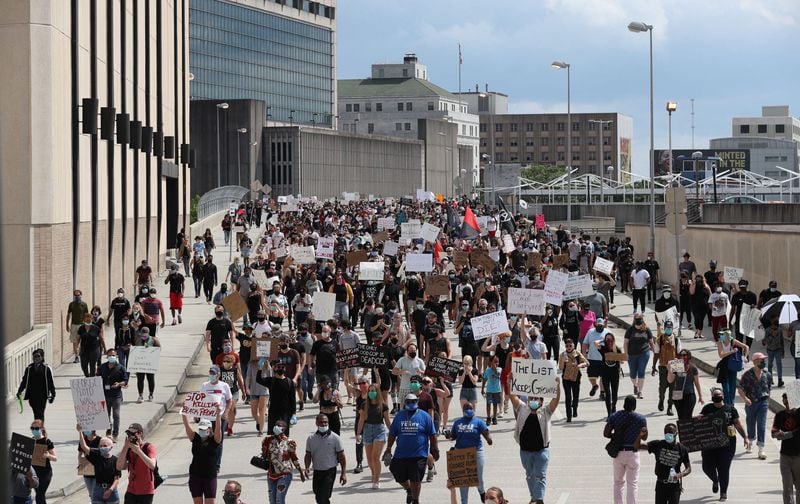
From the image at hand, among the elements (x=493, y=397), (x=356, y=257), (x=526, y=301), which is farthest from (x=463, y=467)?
(x=356, y=257)

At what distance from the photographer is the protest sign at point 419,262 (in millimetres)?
32906

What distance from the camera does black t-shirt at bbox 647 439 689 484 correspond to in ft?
42.8

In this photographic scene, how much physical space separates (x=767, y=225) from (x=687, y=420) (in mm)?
44466

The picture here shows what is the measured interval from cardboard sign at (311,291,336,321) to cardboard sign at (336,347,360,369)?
6.35 meters

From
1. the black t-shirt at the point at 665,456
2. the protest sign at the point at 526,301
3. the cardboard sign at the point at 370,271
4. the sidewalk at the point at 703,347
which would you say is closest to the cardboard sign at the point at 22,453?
the black t-shirt at the point at 665,456

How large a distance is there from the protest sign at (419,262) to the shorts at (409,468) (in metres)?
19.1

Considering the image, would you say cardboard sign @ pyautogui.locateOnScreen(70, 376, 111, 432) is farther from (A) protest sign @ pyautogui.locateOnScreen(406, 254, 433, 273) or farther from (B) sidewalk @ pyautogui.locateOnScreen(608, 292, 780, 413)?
(A) protest sign @ pyautogui.locateOnScreen(406, 254, 433, 273)

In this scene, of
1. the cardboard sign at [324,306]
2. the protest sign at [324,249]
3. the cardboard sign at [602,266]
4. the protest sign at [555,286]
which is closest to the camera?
the cardboard sign at [324,306]

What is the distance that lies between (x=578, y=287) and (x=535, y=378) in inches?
480

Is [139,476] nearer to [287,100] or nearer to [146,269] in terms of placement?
[146,269]

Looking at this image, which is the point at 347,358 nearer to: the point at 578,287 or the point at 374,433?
the point at 374,433

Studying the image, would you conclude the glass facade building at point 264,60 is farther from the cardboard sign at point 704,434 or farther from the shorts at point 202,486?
the shorts at point 202,486

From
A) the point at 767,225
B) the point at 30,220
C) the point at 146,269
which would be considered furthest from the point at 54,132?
the point at 767,225

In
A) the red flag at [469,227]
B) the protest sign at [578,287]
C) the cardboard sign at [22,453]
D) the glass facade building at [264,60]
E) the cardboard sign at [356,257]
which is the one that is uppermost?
the glass facade building at [264,60]
